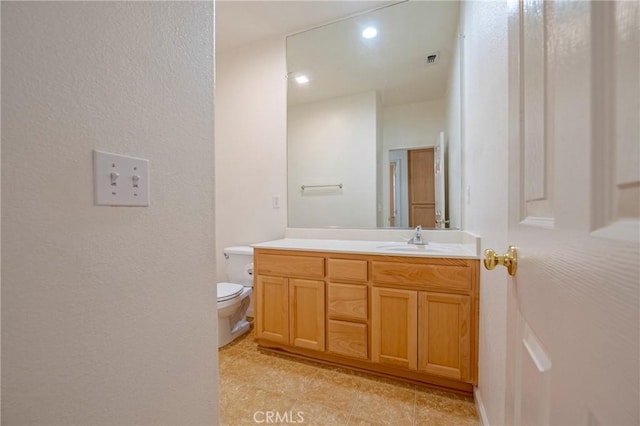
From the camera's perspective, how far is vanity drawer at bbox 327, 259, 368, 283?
1.66 meters

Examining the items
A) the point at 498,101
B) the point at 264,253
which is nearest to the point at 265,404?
the point at 264,253

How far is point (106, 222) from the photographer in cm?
55

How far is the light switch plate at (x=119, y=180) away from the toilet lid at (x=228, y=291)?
1.48 metres

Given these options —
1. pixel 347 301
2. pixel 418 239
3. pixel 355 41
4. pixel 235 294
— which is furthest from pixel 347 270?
pixel 355 41

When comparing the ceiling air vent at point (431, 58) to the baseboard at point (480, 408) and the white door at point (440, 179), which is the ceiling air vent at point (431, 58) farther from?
the baseboard at point (480, 408)

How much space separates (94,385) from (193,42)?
879mm

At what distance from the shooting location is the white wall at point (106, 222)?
1.41ft

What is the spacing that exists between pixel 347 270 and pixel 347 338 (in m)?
0.44

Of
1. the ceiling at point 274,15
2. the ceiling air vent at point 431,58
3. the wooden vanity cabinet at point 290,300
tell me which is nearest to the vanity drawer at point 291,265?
the wooden vanity cabinet at point 290,300

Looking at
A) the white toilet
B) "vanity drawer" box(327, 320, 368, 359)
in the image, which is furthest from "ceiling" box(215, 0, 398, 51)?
"vanity drawer" box(327, 320, 368, 359)

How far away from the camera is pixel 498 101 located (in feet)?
3.34

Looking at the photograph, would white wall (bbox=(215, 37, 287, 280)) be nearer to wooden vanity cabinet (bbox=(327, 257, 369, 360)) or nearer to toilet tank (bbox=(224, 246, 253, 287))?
toilet tank (bbox=(224, 246, 253, 287))

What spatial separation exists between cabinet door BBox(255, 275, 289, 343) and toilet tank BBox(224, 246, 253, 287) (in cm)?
45

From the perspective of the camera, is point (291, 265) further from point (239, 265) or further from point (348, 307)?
point (239, 265)
